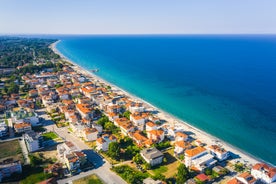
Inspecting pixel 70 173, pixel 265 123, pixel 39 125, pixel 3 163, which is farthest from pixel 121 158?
pixel 265 123

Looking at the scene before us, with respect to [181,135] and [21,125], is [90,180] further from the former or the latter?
[21,125]

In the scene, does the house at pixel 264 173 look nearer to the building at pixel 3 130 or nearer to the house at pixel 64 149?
the house at pixel 64 149

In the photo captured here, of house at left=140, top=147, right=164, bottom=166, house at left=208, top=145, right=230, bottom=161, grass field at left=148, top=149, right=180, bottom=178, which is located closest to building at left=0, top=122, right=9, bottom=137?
house at left=140, top=147, right=164, bottom=166

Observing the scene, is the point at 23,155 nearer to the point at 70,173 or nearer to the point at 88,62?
the point at 70,173

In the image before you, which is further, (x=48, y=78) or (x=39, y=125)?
(x=48, y=78)

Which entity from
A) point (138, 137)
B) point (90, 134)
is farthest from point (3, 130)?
point (138, 137)
